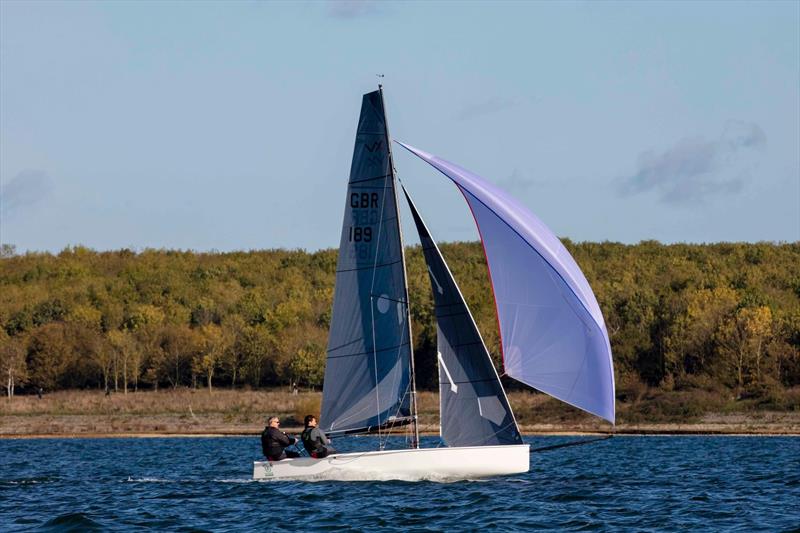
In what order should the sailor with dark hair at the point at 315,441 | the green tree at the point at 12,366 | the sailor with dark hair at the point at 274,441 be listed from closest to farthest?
the sailor with dark hair at the point at 315,441, the sailor with dark hair at the point at 274,441, the green tree at the point at 12,366

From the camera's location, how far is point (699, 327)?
8794 cm

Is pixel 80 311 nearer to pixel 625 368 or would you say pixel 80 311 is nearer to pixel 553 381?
pixel 625 368

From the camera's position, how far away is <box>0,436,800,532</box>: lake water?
28422 mm

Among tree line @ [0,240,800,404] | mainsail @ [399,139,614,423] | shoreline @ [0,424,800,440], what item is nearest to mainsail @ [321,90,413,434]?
mainsail @ [399,139,614,423]

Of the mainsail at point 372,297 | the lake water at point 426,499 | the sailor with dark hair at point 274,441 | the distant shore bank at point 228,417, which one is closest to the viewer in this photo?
the lake water at point 426,499

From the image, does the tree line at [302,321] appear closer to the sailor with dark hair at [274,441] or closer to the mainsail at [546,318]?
the mainsail at [546,318]

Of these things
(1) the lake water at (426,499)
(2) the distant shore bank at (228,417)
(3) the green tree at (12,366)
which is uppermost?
(3) the green tree at (12,366)

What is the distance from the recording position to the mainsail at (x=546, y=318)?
3244cm

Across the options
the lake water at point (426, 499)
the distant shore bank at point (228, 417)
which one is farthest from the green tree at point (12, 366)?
the lake water at point (426, 499)

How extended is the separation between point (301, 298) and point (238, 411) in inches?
1259

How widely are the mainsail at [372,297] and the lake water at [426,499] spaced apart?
2.17 metres

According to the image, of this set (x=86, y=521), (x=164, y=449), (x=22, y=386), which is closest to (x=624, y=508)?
(x=86, y=521)

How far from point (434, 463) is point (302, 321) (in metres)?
78.7

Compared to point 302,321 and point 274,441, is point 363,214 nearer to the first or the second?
point 274,441
